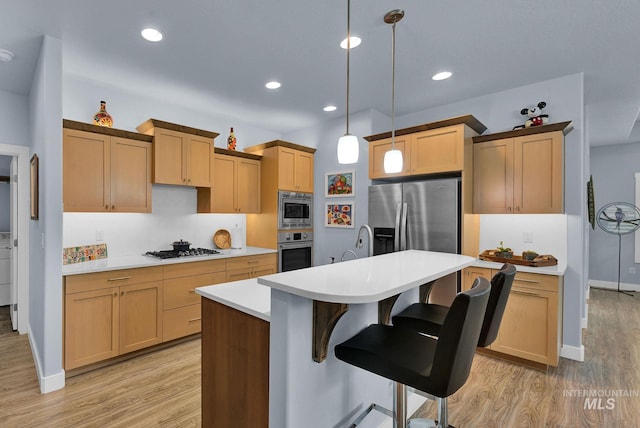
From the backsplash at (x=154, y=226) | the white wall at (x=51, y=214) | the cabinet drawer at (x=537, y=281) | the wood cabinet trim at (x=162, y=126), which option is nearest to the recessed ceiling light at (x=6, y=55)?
the white wall at (x=51, y=214)

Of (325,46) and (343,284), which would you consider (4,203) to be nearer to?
(325,46)

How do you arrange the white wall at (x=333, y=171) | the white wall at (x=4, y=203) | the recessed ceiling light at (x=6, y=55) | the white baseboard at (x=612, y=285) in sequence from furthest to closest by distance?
the white baseboard at (x=612, y=285) < the white wall at (x=4, y=203) < the white wall at (x=333, y=171) < the recessed ceiling light at (x=6, y=55)

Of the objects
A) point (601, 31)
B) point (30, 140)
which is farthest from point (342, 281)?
point (30, 140)

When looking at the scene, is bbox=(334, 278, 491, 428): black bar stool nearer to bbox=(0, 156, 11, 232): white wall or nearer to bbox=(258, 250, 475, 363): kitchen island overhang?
bbox=(258, 250, 475, 363): kitchen island overhang

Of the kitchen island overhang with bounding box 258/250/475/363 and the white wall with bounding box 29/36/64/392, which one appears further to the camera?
the white wall with bounding box 29/36/64/392

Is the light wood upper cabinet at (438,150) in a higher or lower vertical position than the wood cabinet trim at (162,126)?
lower

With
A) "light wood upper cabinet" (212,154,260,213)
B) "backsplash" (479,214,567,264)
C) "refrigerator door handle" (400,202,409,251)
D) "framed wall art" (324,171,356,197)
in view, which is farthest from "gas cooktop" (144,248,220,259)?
"backsplash" (479,214,567,264)

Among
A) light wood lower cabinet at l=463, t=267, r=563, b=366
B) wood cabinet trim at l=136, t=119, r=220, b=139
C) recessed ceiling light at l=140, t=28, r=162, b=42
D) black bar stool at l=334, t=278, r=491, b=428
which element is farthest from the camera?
wood cabinet trim at l=136, t=119, r=220, b=139

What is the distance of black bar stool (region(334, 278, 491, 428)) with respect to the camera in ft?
3.63

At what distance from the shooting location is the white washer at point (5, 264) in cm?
436

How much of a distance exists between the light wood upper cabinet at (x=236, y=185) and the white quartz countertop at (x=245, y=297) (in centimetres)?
232

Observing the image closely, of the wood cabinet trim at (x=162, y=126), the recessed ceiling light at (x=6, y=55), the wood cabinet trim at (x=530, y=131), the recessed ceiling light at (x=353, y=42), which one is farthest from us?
the wood cabinet trim at (x=162, y=126)

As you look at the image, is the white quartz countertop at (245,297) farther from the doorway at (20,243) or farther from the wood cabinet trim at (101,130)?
the doorway at (20,243)

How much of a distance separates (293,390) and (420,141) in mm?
2932
